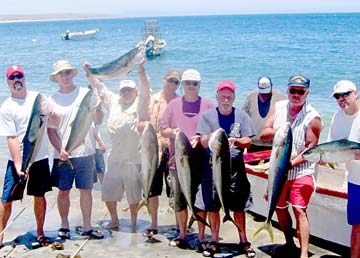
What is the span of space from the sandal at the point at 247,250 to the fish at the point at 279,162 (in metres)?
0.86

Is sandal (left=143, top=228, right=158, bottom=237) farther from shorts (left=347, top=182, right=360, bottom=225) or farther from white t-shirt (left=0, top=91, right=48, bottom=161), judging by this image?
shorts (left=347, top=182, right=360, bottom=225)

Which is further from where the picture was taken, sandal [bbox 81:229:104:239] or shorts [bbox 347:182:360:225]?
sandal [bbox 81:229:104:239]

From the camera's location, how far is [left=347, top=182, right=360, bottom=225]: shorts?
534cm

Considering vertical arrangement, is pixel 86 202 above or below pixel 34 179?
below

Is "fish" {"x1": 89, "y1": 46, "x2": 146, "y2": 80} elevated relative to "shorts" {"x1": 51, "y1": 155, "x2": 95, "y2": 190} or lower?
elevated

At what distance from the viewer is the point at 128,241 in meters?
6.86

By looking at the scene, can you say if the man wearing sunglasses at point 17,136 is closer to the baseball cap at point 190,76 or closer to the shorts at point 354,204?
the baseball cap at point 190,76

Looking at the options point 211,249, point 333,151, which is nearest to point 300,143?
point 333,151

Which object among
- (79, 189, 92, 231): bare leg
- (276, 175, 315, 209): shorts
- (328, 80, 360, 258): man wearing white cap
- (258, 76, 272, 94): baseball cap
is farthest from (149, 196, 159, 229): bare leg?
(328, 80, 360, 258): man wearing white cap

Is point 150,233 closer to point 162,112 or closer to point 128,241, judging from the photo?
point 128,241

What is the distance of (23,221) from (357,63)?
2682 cm

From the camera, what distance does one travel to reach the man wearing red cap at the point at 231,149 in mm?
5785

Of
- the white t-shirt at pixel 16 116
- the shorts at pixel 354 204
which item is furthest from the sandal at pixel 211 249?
the white t-shirt at pixel 16 116

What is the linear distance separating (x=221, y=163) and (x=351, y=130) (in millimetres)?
1398
